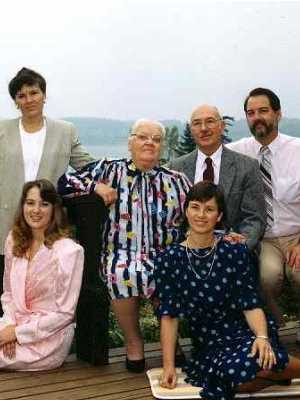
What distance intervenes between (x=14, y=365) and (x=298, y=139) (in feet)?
6.12

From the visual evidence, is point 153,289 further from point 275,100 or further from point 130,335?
point 275,100

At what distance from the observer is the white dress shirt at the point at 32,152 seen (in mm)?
3220

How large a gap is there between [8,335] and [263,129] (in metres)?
1.65

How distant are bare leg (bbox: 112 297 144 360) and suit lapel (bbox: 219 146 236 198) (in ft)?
2.29

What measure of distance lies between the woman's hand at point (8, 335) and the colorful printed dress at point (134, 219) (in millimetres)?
468

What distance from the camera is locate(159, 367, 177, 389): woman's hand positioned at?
2602 mm

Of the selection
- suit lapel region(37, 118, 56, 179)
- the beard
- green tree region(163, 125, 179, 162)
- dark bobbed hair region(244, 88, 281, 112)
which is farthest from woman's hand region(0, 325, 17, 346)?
green tree region(163, 125, 179, 162)

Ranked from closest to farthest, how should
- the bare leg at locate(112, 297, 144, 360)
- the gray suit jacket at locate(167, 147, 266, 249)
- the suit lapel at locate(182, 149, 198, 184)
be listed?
the bare leg at locate(112, 297, 144, 360) < the gray suit jacket at locate(167, 147, 266, 249) < the suit lapel at locate(182, 149, 198, 184)

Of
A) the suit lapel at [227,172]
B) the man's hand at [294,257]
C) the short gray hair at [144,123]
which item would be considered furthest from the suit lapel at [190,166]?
the man's hand at [294,257]

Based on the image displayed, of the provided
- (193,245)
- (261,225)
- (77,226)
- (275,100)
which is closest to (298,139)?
(275,100)

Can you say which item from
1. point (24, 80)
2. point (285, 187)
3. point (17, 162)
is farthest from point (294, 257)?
point (24, 80)

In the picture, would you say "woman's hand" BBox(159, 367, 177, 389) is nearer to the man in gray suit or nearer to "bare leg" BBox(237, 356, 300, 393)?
"bare leg" BBox(237, 356, 300, 393)

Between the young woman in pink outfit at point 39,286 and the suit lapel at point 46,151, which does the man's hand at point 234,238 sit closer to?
the young woman in pink outfit at point 39,286

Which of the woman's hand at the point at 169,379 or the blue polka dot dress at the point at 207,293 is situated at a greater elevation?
the blue polka dot dress at the point at 207,293
